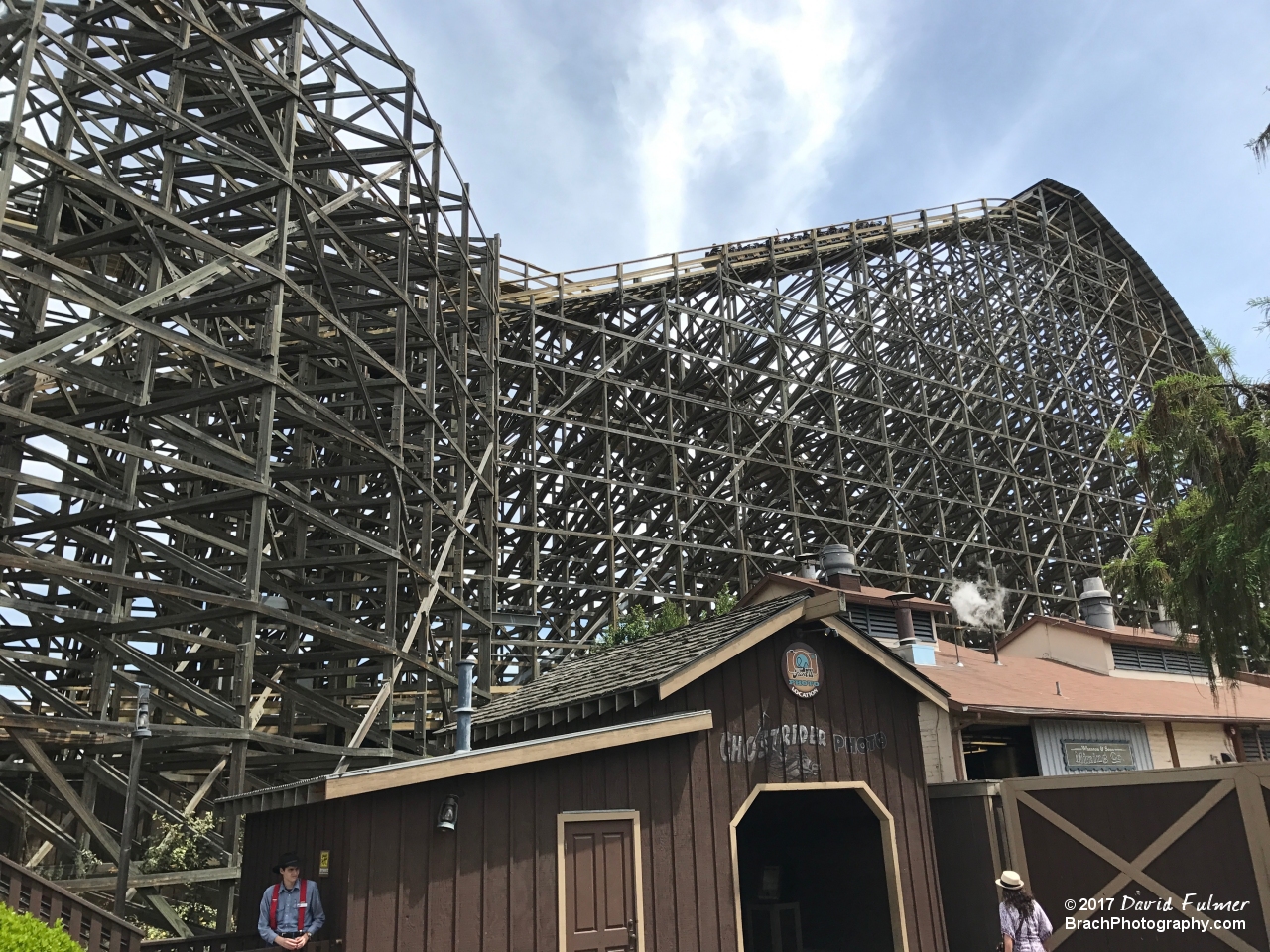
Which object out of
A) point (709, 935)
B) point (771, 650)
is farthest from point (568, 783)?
point (771, 650)

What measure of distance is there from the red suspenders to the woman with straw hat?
236 inches

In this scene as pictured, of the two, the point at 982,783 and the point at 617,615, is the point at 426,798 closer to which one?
the point at 982,783

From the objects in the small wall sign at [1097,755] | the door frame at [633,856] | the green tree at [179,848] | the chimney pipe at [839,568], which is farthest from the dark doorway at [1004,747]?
the green tree at [179,848]

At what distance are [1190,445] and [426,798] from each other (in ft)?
30.6

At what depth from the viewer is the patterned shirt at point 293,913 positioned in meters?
7.78

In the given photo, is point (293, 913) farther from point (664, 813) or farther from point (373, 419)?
point (373, 419)

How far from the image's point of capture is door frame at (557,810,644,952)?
8859mm

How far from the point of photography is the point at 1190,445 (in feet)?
38.0

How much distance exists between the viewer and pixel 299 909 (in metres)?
7.84

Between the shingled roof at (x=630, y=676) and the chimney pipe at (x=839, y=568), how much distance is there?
8.22m

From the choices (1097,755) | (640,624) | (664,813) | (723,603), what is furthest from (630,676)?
(723,603)

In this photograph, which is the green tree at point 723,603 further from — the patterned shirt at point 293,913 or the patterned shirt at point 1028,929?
the patterned shirt at point 293,913

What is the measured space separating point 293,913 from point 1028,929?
6257mm

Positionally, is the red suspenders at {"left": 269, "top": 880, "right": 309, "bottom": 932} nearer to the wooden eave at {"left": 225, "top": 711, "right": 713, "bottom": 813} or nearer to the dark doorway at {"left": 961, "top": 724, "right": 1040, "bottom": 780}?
the wooden eave at {"left": 225, "top": 711, "right": 713, "bottom": 813}
